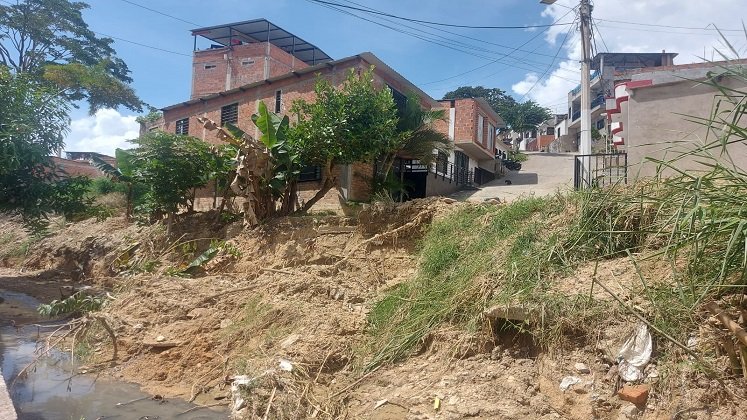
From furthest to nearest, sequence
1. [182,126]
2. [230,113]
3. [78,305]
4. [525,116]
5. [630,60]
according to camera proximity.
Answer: [525,116] → [630,60] → [182,126] → [230,113] → [78,305]

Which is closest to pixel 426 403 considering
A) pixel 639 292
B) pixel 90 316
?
pixel 639 292

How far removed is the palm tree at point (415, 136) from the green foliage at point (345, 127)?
8.36ft

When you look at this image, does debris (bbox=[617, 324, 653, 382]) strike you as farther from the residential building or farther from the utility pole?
the residential building

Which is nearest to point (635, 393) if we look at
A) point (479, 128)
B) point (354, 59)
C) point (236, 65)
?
point (354, 59)

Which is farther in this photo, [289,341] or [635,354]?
[289,341]

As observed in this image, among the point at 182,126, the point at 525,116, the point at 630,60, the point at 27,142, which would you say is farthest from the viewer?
the point at 525,116

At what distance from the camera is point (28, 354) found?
8.04m

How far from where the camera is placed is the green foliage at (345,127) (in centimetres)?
1237

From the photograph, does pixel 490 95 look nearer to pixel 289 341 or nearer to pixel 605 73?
pixel 605 73

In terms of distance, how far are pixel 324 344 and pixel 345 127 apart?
675 cm

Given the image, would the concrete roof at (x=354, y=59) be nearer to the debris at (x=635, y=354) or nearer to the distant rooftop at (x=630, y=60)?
the debris at (x=635, y=354)

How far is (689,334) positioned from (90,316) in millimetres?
7941

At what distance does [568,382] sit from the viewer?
466 centimetres

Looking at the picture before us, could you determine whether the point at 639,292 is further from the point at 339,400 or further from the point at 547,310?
the point at 339,400
